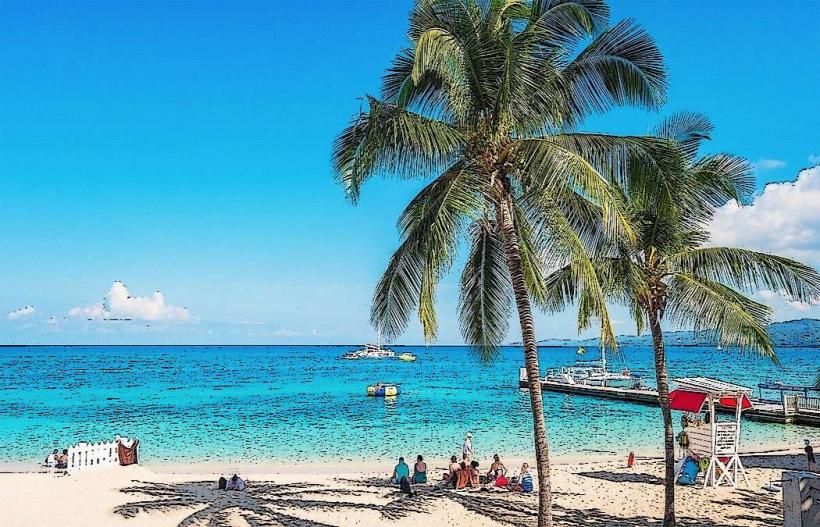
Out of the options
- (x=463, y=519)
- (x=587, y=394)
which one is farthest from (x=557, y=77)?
(x=587, y=394)

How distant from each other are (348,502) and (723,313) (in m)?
9.19

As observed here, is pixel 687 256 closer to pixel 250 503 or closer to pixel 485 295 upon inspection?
pixel 485 295

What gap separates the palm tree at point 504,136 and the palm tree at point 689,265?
1094 mm

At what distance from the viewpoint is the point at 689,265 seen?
12180 mm

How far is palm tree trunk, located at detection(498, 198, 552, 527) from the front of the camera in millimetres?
10391

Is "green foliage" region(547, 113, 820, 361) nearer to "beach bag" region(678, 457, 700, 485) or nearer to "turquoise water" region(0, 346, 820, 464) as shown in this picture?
"beach bag" region(678, 457, 700, 485)

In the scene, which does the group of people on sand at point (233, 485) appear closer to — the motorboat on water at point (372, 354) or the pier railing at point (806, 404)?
the pier railing at point (806, 404)

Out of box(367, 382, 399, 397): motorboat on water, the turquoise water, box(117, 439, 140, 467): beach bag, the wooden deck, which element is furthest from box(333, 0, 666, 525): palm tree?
box(367, 382, 399, 397): motorboat on water

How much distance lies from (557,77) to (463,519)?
8835 millimetres

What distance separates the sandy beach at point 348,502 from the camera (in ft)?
43.5

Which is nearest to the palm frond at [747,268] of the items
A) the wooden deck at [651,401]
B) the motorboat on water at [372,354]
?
the wooden deck at [651,401]

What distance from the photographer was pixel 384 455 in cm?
2622

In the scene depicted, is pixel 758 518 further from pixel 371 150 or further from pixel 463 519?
pixel 371 150

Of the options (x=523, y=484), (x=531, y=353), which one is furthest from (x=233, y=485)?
(x=531, y=353)
